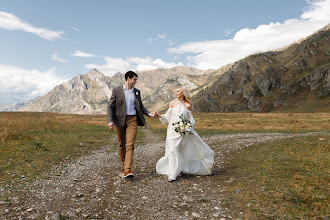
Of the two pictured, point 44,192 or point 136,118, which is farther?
point 136,118

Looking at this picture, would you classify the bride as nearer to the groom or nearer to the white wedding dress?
→ the white wedding dress

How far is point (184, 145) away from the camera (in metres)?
10.5

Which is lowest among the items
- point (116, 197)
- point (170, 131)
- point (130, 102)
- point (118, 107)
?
point (116, 197)

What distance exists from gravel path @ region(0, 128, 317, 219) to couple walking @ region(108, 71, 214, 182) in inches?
21.3

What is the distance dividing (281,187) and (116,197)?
225 inches

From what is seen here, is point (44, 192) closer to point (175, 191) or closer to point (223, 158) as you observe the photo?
point (175, 191)

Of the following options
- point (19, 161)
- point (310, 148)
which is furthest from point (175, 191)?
point (310, 148)

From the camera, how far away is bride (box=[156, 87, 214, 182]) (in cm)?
1016

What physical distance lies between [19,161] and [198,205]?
10.4 m

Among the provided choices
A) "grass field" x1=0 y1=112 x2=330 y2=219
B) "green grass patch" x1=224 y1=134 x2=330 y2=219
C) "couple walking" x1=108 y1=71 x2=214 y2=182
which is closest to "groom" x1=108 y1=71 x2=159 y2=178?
"couple walking" x1=108 y1=71 x2=214 y2=182

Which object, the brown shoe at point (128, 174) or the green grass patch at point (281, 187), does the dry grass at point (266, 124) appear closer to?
the green grass patch at point (281, 187)

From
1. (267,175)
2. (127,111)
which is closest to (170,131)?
(127,111)

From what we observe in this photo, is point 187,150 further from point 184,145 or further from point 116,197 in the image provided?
point 116,197

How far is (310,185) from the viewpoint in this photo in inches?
321
